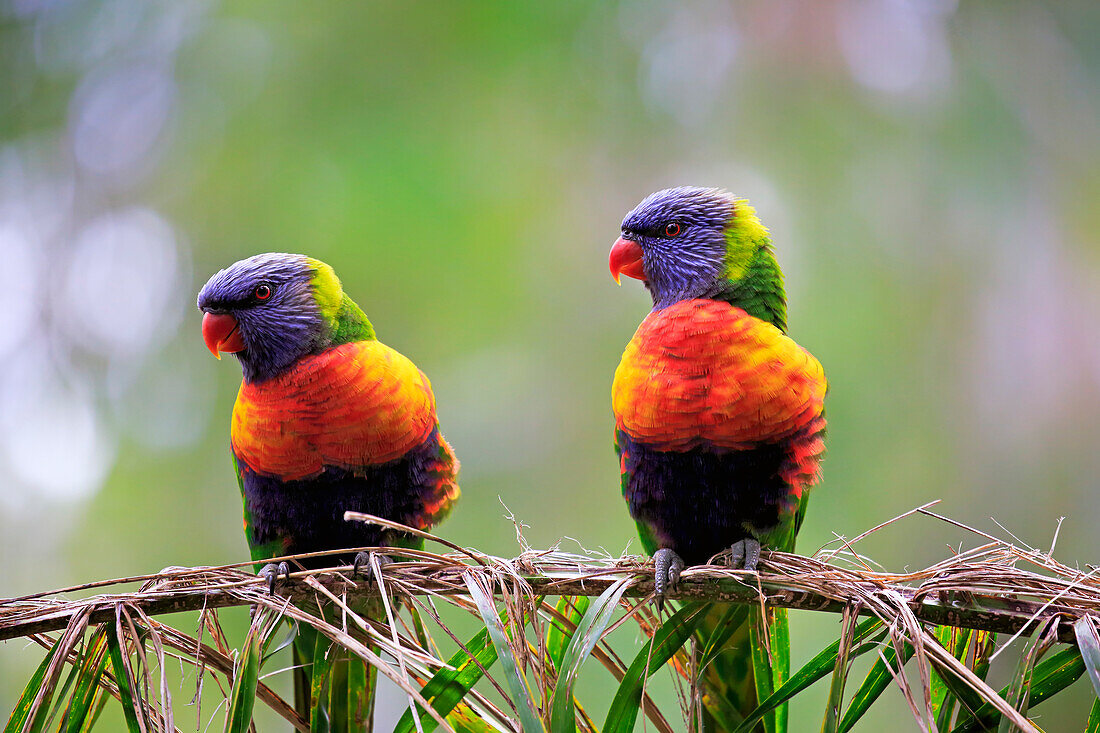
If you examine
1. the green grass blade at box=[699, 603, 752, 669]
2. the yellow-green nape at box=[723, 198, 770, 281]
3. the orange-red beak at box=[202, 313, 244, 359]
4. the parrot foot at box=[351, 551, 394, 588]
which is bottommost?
the green grass blade at box=[699, 603, 752, 669]

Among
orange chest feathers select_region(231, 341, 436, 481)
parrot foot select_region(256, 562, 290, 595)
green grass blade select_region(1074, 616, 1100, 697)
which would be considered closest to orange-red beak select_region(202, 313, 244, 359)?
orange chest feathers select_region(231, 341, 436, 481)

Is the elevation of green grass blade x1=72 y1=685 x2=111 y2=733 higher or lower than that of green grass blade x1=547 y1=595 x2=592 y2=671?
higher

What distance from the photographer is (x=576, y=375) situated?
4641mm

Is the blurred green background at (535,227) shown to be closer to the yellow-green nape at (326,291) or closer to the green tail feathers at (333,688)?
the yellow-green nape at (326,291)

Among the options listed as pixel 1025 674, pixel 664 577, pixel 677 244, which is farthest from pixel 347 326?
pixel 1025 674

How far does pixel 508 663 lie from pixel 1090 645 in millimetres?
888

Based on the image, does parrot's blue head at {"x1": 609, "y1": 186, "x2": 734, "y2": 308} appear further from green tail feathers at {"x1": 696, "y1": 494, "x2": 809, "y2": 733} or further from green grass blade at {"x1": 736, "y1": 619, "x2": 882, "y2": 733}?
green grass blade at {"x1": 736, "y1": 619, "x2": 882, "y2": 733}

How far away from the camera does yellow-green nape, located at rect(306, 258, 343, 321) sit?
218 centimetres

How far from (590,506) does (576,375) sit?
73 centimetres

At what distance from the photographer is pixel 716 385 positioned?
186cm

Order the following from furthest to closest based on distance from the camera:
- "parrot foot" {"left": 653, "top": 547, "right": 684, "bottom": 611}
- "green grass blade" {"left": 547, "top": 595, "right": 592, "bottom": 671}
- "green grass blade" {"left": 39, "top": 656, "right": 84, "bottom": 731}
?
"green grass blade" {"left": 547, "top": 595, "right": 592, "bottom": 671}
"parrot foot" {"left": 653, "top": 547, "right": 684, "bottom": 611}
"green grass blade" {"left": 39, "top": 656, "right": 84, "bottom": 731}

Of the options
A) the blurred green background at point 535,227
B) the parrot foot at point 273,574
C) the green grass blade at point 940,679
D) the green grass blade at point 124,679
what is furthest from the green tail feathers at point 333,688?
the blurred green background at point 535,227

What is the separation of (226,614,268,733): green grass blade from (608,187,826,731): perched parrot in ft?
2.47

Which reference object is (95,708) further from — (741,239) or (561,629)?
(741,239)
